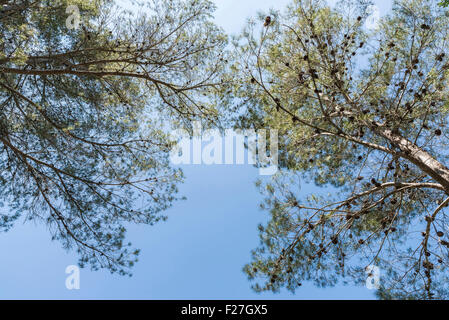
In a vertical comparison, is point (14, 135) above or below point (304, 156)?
above

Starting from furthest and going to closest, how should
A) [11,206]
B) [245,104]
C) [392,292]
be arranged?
1. [245,104]
2. [11,206]
3. [392,292]

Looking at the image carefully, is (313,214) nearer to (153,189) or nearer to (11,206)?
(153,189)

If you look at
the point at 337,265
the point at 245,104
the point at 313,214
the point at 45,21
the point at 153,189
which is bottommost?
the point at 337,265

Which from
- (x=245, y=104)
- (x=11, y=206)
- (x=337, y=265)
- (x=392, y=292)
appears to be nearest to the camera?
(x=392, y=292)

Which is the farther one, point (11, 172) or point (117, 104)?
point (117, 104)

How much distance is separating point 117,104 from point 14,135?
1.41m

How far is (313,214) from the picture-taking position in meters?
3.31

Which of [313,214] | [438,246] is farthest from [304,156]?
[438,246]

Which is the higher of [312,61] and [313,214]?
[312,61]

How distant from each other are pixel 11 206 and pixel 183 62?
2987 mm

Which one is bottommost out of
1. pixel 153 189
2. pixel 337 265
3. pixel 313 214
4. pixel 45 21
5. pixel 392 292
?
pixel 392 292

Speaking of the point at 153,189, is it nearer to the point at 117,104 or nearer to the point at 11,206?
the point at 117,104

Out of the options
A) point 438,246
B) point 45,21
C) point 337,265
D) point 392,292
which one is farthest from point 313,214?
point 45,21

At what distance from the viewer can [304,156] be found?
420 centimetres
